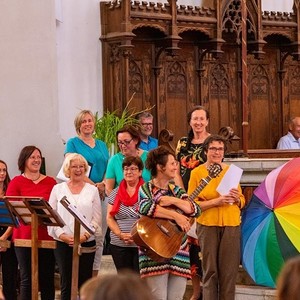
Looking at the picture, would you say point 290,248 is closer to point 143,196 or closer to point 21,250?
point 143,196

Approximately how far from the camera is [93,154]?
28.3 feet

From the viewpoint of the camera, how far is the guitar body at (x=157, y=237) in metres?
6.61

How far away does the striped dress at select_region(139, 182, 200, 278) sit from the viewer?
22.0 ft

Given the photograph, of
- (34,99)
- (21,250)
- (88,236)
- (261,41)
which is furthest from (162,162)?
(261,41)

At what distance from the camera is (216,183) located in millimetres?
7234

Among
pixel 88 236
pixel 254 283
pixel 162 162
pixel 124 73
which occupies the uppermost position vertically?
pixel 124 73

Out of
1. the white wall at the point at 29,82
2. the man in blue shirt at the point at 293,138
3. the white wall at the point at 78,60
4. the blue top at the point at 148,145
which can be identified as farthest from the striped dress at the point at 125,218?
the man in blue shirt at the point at 293,138

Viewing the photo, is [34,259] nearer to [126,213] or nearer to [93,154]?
[126,213]

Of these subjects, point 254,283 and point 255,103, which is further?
point 255,103

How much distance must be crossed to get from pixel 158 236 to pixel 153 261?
7.9 inches

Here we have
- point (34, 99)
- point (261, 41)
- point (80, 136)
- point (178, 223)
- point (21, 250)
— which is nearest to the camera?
point (178, 223)

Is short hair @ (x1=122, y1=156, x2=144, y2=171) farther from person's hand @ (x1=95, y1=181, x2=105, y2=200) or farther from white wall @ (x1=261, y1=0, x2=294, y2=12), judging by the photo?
white wall @ (x1=261, y1=0, x2=294, y2=12)

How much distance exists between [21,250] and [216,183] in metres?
1.68

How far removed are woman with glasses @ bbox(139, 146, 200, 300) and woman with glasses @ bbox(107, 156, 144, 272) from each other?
1.26 ft
